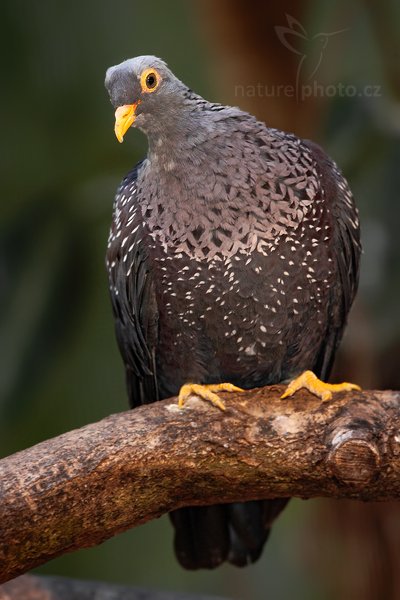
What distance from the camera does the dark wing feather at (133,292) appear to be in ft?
11.0

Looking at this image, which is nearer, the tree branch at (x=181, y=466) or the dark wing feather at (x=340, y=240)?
the tree branch at (x=181, y=466)

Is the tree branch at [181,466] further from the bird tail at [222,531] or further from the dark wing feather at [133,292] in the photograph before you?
the bird tail at [222,531]

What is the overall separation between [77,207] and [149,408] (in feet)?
6.05

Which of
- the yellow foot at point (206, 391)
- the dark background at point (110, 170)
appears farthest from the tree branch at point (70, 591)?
the dark background at point (110, 170)

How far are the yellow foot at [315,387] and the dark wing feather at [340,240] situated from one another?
1.11ft

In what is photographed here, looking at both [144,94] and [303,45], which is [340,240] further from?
[303,45]

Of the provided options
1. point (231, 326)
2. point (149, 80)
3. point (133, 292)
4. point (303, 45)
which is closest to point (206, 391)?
point (231, 326)

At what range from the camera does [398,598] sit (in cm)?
449

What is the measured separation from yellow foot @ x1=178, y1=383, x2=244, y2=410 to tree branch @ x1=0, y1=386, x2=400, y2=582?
0.15 ft

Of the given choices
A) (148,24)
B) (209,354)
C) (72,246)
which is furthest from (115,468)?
(148,24)

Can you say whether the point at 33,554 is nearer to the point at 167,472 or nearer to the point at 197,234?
the point at 167,472

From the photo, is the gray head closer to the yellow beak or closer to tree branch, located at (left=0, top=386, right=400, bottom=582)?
the yellow beak

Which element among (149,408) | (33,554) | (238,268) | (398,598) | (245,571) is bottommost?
(245,571)

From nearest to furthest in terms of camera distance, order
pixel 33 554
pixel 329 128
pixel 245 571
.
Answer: pixel 33 554 → pixel 329 128 → pixel 245 571
